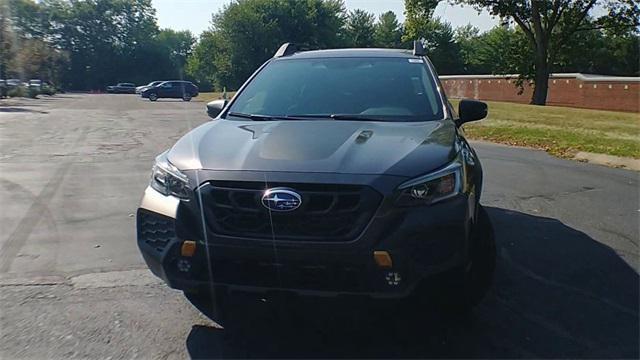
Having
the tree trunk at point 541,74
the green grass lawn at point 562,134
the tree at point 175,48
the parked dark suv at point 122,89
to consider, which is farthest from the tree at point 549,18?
the tree at point 175,48

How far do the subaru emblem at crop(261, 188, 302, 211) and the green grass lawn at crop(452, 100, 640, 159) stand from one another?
10559 mm

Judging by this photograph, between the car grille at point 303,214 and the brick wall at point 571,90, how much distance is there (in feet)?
118

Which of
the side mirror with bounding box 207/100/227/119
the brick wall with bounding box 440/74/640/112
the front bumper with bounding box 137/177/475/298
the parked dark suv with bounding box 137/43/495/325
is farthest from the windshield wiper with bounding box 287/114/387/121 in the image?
the brick wall with bounding box 440/74/640/112

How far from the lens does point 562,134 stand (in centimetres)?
1596

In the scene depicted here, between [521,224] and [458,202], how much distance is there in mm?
3410

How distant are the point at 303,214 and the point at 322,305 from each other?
0.63 meters

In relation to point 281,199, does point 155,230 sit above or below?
below

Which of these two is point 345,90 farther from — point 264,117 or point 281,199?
point 281,199

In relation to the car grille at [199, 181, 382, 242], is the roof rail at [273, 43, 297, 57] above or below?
A: above

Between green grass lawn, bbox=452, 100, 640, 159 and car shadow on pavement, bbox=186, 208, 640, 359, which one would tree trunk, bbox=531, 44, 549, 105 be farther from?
car shadow on pavement, bbox=186, 208, 640, 359

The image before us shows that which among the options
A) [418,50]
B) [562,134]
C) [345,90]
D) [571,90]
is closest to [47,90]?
[571,90]

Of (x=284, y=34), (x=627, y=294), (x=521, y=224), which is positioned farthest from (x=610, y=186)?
(x=284, y=34)

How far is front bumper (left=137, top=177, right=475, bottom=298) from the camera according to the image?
314cm

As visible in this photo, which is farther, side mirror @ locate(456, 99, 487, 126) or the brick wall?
the brick wall
